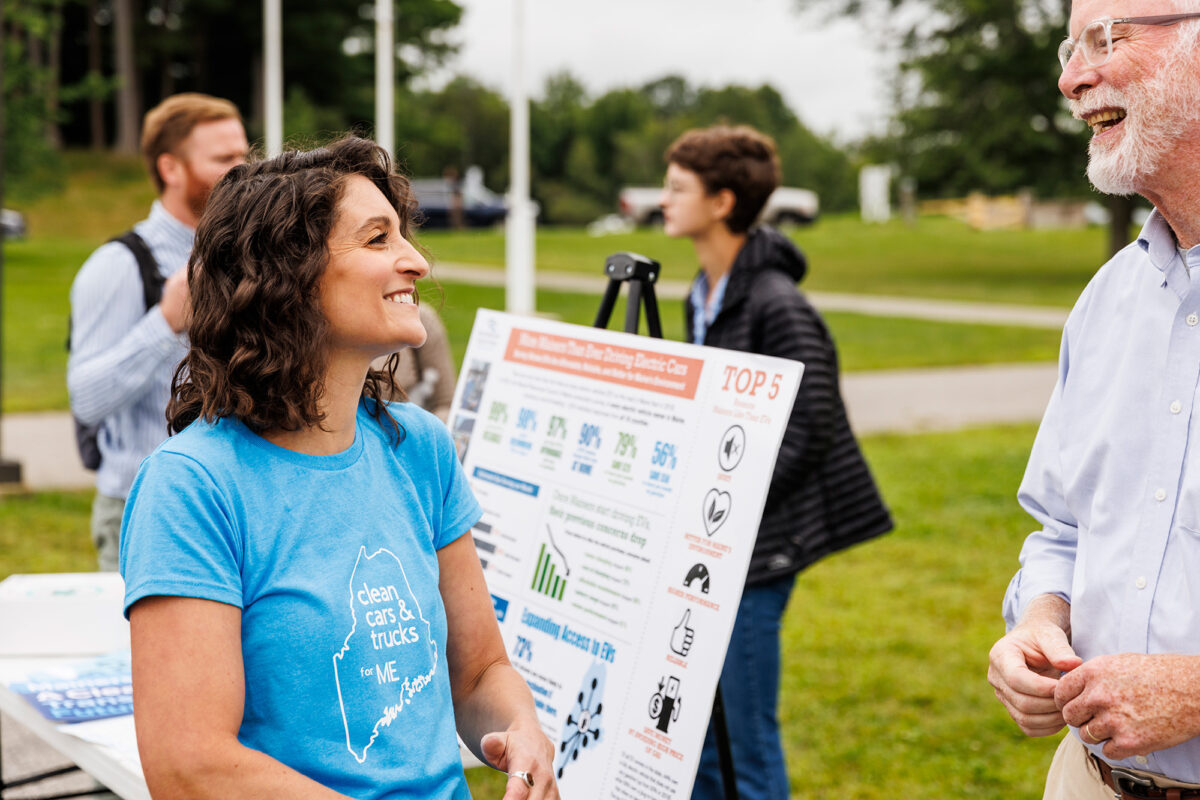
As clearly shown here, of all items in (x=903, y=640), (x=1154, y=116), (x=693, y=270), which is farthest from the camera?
(x=693, y=270)

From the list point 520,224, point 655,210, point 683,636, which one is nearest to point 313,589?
point 683,636

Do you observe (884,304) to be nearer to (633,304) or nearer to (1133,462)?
(633,304)

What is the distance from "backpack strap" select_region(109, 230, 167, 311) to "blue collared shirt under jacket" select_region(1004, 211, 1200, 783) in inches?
98.1

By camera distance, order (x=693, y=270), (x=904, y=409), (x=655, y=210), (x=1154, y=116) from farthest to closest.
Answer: (x=655, y=210), (x=693, y=270), (x=904, y=409), (x=1154, y=116)

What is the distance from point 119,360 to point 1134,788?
2.69 m

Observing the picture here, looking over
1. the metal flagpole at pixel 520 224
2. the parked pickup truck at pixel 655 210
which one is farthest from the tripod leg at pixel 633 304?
the parked pickup truck at pixel 655 210

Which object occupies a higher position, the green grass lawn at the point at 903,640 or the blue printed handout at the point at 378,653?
the blue printed handout at the point at 378,653

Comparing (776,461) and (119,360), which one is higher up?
(119,360)

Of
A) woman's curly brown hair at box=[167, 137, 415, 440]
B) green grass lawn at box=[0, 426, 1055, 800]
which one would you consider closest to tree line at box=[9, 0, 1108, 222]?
woman's curly brown hair at box=[167, 137, 415, 440]

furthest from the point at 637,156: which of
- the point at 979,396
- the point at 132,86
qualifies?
the point at 979,396

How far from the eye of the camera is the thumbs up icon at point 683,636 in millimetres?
2414

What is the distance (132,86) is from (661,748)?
36.5 m

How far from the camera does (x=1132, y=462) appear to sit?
1.89 m

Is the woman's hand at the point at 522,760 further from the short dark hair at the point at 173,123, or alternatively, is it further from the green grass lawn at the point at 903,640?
the short dark hair at the point at 173,123
